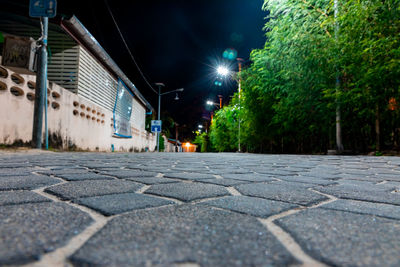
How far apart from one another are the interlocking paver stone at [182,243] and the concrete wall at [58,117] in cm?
688

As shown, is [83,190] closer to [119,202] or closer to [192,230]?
[119,202]

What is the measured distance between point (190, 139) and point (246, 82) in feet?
160

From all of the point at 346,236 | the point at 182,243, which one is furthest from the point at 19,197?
the point at 346,236

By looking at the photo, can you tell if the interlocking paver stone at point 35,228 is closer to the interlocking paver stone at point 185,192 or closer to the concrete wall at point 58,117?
the interlocking paver stone at point 185,192

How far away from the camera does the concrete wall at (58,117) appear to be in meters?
5.98

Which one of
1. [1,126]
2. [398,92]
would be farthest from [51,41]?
[398,92]

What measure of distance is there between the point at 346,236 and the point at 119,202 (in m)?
0.91

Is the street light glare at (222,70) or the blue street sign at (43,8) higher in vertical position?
the street light glare at (222,70)

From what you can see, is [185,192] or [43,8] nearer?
[185,192]

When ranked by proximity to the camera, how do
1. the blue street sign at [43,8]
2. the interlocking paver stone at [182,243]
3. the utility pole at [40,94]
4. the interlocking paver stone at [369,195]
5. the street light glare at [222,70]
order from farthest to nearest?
the street light glare at [222,70] → the utility pole at [40,94] → the blue street sign at [43,8] → the interlocking paver stone at [369,195] → the interlocking paver stone at [182,243]

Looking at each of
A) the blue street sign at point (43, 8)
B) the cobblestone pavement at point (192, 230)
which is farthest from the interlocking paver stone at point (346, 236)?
the blue street sign at point (43, 8)

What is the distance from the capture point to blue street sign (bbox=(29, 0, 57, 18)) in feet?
19.1

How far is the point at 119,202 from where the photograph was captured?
1101 mm

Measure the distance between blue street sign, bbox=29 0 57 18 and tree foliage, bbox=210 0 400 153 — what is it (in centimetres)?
663
